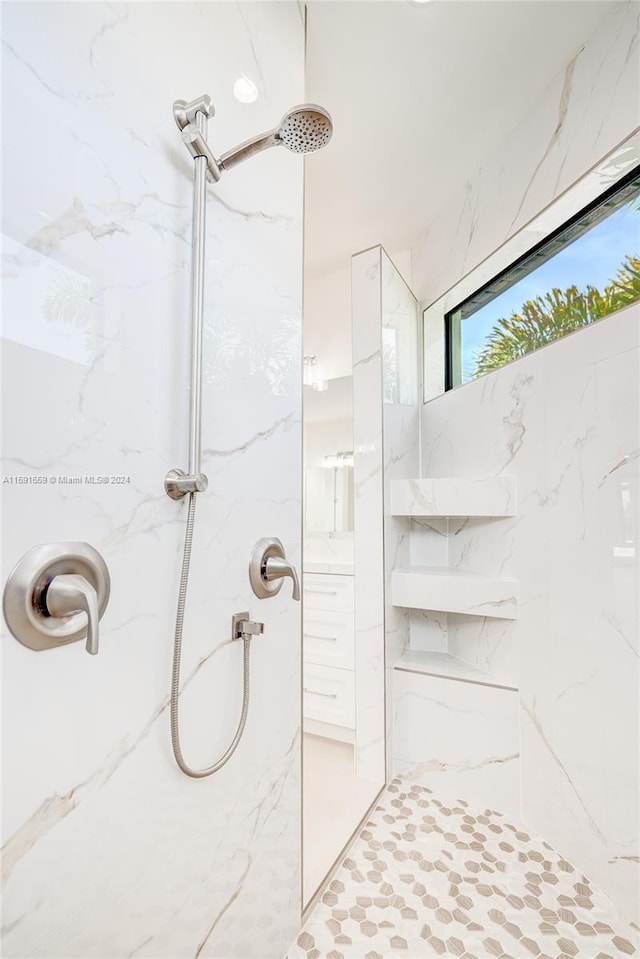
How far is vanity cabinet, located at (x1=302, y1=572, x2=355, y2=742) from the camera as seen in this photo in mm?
2502

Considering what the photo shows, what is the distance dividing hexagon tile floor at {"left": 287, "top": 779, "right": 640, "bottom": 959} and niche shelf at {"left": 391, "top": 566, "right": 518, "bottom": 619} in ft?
2.63

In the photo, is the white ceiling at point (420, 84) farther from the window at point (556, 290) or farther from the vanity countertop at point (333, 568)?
the vanity countertop at point (333, 568)

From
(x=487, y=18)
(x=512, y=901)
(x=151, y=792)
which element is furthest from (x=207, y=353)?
(x=512, y=901)

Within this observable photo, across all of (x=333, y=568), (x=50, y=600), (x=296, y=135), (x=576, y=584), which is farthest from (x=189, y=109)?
(x=333, y=568)

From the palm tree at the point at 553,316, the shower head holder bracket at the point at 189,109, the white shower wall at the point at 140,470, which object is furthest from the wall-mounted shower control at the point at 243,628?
the palm tree at the point at 553,316

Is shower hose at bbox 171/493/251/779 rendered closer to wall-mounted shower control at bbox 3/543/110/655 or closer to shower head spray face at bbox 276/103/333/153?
wall-mounted shower control at bbox 3/543/110/655

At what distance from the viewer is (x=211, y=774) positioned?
0.99m

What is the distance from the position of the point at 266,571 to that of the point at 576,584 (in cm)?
114

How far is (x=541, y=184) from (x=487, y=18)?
1.91 feet

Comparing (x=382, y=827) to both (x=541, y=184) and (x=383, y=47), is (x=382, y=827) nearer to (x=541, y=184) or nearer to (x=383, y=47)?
(x=541, y=184)

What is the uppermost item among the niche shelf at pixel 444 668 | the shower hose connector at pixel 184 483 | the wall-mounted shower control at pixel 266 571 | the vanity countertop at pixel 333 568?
the shower hose connector at pixel 184 483

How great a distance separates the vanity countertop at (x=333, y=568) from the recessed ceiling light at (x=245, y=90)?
1930 mm

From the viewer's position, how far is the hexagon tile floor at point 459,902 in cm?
132

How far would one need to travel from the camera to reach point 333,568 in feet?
8.54
